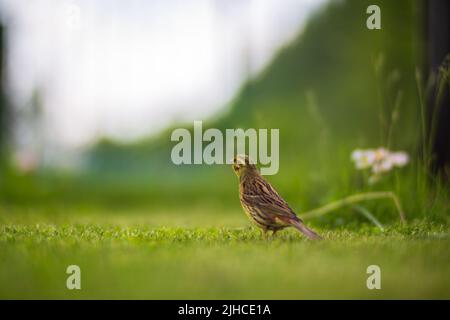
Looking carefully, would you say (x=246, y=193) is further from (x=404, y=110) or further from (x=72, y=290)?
(x=404, y=110)

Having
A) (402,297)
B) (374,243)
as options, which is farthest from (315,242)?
(402,297)

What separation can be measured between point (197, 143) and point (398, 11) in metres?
4.65

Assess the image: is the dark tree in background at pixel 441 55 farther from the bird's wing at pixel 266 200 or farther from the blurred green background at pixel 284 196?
the bird's wing at pixel 266 200

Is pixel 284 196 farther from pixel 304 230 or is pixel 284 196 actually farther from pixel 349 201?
pixel 304 230

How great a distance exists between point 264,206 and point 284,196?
3707mm

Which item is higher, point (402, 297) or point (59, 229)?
point (59, 229)

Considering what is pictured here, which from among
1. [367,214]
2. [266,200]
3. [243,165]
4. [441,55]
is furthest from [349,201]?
[441,55]

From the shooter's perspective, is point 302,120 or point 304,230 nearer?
point 304,230

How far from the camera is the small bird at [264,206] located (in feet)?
14.9

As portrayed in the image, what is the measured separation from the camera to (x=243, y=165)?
205 inches

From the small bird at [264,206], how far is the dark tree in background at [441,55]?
286cm

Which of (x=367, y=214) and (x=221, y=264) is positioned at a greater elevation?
(x=367, y=214)

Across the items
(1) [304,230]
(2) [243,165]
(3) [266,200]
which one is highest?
(2) [243,165]
